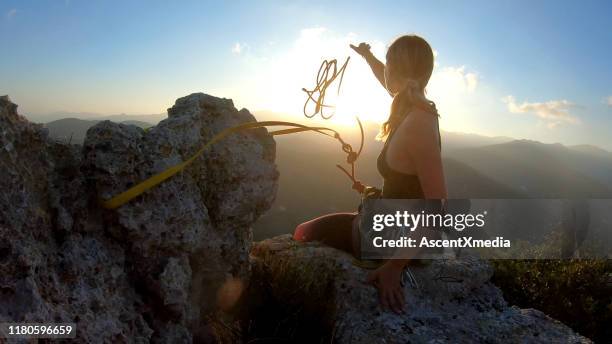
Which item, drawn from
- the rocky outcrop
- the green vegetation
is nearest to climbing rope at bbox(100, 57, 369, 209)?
the rocky outcrop

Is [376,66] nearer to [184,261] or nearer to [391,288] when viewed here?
[391,288]

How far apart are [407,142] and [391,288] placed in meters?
1.47

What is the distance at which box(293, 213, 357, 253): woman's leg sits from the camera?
5020 mm

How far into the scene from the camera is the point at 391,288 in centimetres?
412

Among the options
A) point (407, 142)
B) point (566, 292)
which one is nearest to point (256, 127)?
point (407, 142)

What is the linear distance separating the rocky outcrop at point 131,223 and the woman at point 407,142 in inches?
49.6

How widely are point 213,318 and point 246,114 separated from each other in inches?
Result: 79.1

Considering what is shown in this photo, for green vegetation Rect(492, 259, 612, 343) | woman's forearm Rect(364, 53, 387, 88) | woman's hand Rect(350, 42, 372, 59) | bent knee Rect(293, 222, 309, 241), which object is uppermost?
woman's hand Rect(350, 42, 372, 59)

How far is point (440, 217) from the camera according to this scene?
3963mm

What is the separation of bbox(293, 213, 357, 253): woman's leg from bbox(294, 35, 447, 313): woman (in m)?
0.83

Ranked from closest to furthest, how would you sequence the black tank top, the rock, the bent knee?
the rock → the black tank top → the bent knee

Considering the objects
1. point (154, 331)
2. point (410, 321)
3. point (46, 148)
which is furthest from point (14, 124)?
point (410, 321)

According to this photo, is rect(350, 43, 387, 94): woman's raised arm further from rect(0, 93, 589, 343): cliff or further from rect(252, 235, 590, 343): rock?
rect(252, 235, 590, 343): rock

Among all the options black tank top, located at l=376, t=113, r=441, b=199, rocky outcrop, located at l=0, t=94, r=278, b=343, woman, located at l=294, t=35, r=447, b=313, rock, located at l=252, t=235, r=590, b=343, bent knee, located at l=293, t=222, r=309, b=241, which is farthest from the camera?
bent knee, located at l=293, t=222, r=309, b=241
